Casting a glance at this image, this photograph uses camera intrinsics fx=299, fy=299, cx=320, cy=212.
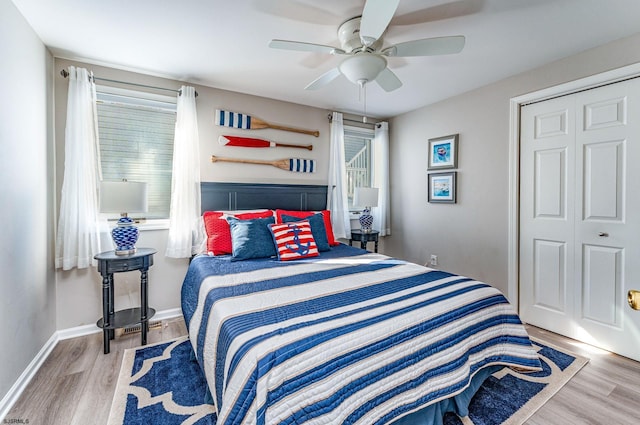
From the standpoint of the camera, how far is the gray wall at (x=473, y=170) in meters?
2.62

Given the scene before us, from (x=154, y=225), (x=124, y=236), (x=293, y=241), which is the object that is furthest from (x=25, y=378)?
(x=293, y=241)

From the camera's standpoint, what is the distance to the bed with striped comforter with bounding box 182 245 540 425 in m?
1.12

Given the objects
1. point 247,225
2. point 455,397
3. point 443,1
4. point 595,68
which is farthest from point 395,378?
point 595,68

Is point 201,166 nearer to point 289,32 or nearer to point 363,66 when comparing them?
point 289,32

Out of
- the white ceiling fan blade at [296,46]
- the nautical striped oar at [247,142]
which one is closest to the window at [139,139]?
the nautical striped oar at [247,142]

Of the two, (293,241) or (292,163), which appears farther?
(292,163)

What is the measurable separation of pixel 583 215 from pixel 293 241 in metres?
2.49

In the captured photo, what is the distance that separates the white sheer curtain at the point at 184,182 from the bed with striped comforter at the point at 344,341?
87 cm

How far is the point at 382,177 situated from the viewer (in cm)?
430

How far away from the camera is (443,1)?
182 cm

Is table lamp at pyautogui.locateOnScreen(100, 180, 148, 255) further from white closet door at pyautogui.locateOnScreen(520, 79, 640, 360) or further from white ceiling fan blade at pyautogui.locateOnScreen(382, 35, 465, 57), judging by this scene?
white closet door at pyautogui.locateOnScreen(520, 79, 640, 360)

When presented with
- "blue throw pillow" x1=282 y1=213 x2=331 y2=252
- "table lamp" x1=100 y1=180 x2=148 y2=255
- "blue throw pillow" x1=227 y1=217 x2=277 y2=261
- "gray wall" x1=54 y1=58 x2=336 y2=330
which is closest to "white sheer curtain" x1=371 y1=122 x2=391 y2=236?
"gray wall" x1=54 y1=58 x2=336 y2=330

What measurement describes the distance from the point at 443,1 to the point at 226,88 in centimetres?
226

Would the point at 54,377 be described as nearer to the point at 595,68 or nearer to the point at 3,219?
the point at 3,219
